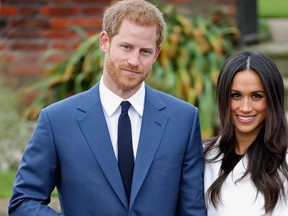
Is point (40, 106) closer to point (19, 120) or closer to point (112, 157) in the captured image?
point (19, 120)

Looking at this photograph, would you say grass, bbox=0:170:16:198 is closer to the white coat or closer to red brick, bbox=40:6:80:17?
red brick, bbox=40:6:80:17

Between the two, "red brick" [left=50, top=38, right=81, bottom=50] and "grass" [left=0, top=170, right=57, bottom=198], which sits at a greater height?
"red brick" [left=50, top=38, right=81, bottom=50]

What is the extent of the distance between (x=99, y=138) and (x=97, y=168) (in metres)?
0.13

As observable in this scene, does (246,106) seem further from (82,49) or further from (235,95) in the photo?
(82,49)

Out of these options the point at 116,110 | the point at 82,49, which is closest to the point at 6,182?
the point at 82,49

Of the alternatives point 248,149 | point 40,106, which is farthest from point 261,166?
point 40,106

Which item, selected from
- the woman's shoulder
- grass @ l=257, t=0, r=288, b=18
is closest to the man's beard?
the woman's shoulder

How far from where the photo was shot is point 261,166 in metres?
3.93

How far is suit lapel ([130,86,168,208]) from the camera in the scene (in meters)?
3.75

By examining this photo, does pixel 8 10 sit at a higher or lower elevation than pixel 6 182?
higher

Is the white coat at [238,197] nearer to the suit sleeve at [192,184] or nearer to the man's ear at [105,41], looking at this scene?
the suit sleeve at [192,184]

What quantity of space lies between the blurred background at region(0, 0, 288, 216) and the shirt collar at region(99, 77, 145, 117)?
11.9 ft

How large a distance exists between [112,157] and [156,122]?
0.83ft

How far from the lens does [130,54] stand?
12.1 ft
